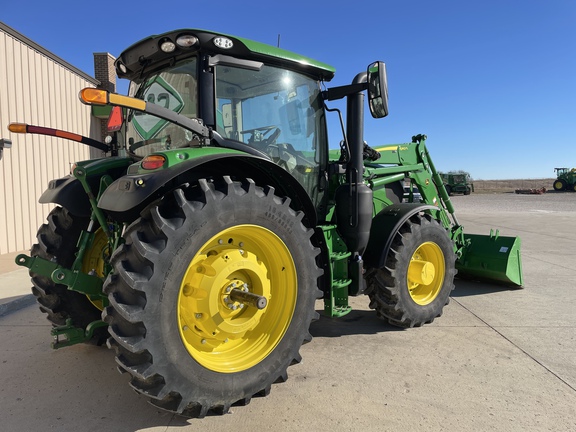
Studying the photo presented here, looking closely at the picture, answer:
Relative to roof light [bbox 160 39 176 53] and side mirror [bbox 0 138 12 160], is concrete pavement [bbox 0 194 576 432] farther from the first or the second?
side mirror [bbox 0 138 12 160]

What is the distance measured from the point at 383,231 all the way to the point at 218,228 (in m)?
1.96

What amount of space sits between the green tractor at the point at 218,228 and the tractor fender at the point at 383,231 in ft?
0.04

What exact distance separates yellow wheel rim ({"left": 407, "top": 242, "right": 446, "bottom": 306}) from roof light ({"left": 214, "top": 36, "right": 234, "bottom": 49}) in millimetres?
2627

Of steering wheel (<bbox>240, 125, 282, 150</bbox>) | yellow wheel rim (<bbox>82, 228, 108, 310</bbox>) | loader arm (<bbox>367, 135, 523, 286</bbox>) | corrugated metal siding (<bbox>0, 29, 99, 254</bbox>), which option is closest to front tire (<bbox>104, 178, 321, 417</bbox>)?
steering wheel (<bbox>240, 125, 282, 150</bbox>)

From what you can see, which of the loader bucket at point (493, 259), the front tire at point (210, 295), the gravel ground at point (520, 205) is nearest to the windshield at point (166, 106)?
the front tire at point (210, 295)

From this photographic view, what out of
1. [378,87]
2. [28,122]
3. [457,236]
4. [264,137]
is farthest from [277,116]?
[28,122]

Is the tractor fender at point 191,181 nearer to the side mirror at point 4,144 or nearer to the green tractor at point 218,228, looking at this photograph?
the green tractor at point 218,228

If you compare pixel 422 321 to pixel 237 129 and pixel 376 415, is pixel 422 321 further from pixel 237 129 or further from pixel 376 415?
pixel 237 129

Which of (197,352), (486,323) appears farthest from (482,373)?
(197,352)

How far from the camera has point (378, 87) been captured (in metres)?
3.23

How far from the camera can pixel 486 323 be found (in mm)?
4090

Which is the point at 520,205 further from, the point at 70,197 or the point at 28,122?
the point at 70,197

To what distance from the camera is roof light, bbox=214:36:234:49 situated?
108 inches

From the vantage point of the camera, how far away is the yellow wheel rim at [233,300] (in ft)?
8.20
